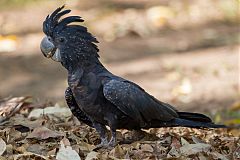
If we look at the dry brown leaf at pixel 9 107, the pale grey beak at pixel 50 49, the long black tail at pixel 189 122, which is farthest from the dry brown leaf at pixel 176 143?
the dry brown leaf at pixel 9 107

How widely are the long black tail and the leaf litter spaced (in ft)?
0.42

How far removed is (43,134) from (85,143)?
0.99 ft

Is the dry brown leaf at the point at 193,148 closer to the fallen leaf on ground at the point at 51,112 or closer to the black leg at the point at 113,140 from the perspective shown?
the black leg at the point at 113,140

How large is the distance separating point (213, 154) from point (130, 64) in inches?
206

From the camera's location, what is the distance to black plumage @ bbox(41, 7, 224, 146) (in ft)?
15.1

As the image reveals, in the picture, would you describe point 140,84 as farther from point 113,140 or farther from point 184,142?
point 113,140

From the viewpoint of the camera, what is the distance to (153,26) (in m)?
11.4

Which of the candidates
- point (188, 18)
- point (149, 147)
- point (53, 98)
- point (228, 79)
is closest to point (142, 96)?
point (149, 147)

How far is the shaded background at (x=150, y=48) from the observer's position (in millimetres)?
8750

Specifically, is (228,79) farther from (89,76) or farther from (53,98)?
(89,76)

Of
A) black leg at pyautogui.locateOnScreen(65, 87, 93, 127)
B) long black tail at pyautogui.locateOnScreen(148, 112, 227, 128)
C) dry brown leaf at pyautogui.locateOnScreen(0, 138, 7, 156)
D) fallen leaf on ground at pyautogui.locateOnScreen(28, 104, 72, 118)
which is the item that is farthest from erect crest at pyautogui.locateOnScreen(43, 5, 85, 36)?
fallen leaf on ground at pyautogui.locateOnScreen(28, 104, 72, 118)

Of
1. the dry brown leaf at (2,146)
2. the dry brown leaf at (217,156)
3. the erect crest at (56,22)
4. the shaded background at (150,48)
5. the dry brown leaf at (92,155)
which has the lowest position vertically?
the dry brown leaf at (2,146)

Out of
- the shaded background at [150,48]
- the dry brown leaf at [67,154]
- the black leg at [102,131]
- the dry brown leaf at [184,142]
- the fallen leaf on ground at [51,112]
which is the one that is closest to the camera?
the dry brown leaf at [67,154]

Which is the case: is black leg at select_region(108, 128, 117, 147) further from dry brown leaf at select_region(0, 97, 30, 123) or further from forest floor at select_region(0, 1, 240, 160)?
dry brown leaf at select_region(0, 97, 30, 123)
